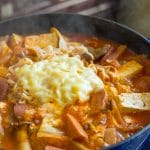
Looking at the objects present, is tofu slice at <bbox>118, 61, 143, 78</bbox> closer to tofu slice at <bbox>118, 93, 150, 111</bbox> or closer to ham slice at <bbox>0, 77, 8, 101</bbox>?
tofu slice at <bbox>118, 93, 150, 111</bbox>

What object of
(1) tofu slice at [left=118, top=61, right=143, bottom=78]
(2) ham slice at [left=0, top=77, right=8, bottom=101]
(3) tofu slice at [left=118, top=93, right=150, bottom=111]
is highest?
(1) tofu slice at [left=118, top=61, right=143, bottom=78]

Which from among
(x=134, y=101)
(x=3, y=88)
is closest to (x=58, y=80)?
(x=3, y=88)

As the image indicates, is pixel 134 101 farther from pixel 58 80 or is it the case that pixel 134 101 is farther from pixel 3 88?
pixel 3 88

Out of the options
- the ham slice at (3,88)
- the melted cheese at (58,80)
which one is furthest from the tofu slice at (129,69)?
the ham slice at (3,88)

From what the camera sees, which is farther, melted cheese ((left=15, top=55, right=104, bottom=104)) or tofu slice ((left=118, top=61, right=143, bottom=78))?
tofu slice ((left=118, top=61, right=143, bottom=78))

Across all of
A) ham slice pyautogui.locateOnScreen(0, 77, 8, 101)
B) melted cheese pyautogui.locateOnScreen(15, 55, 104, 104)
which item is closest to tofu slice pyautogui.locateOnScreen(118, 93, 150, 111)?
melted cheese pyautogui.locateOnScreen(15, 55, 104, 104)

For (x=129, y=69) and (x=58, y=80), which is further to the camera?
(x=129, y=69)

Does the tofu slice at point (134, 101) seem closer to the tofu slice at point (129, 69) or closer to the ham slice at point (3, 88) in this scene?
the tofu slice at point (129, 69)

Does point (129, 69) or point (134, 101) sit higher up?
point (129, 69)
